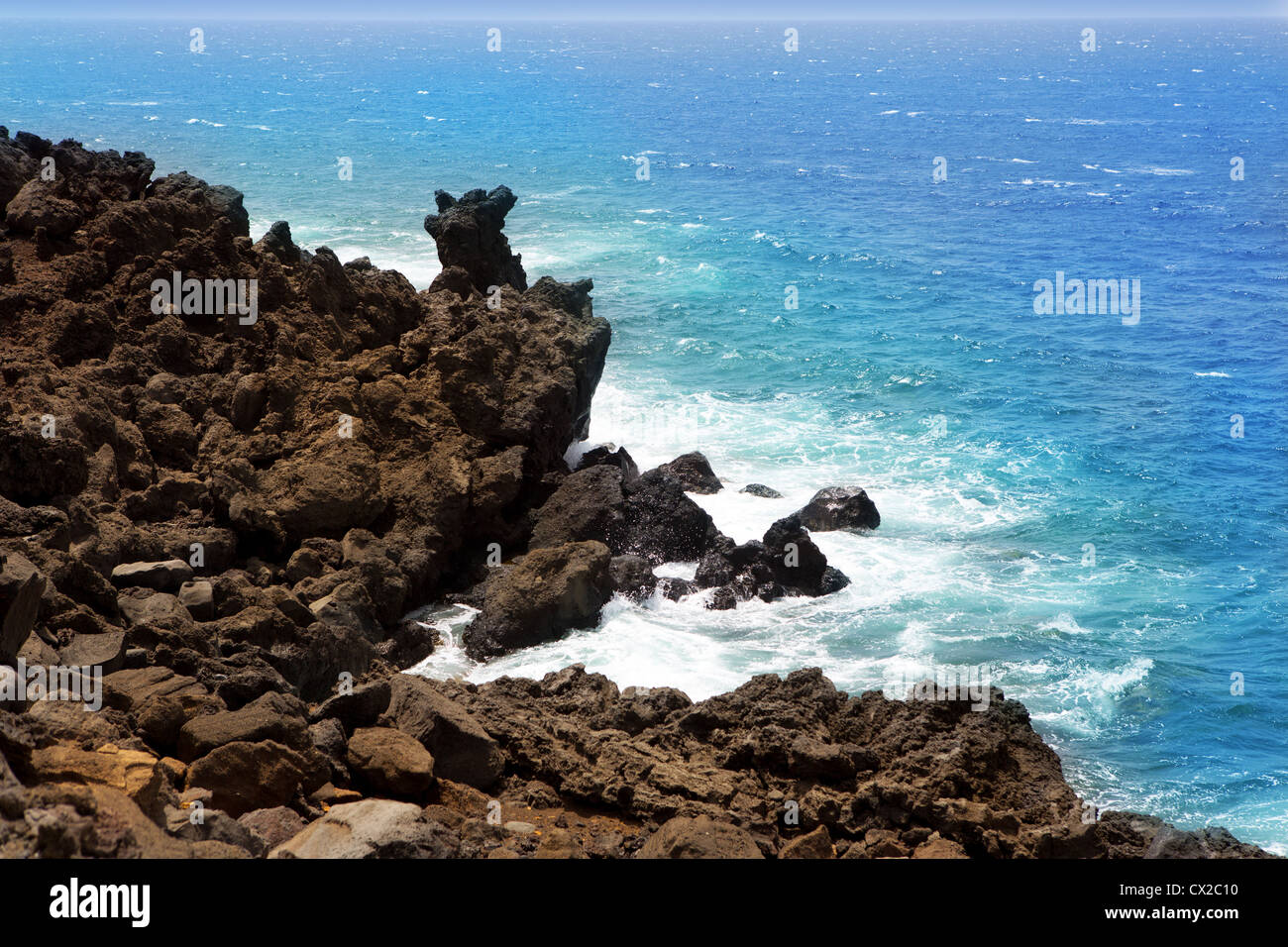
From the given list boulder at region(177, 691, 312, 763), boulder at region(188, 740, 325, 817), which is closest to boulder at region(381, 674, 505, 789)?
boulder at region(177, 691, 312, 763)

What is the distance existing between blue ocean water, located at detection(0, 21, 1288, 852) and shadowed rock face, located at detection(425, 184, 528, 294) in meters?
6.53

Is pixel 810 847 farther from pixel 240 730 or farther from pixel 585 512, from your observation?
pixel 585 512

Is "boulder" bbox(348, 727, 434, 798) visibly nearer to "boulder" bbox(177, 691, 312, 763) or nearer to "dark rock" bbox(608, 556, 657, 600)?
"boulder" bbox(177, 691, 312, 763)

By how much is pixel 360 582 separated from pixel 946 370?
28126mm

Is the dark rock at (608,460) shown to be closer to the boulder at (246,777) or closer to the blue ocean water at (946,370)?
the blue ocean water at (946,370)

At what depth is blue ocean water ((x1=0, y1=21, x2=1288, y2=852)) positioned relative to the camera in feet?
70.3

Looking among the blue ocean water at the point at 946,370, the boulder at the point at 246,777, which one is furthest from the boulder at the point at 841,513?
the boulder at the point at 246,777

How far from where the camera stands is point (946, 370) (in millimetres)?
41375

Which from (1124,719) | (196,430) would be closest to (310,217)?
(196,430)

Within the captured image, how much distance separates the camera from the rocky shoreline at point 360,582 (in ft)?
37.6

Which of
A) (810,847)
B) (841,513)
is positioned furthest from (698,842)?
(841,513)

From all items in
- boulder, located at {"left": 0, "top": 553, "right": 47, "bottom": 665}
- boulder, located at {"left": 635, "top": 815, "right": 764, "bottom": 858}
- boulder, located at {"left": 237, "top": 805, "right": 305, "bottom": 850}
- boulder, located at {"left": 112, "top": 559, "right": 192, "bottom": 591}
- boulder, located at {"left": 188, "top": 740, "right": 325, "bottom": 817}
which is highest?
boulder, located at {"left": 0, "top": 553, "right": 47, "bottom": 665}

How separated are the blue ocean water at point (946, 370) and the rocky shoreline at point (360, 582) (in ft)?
8.34
